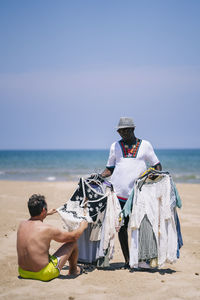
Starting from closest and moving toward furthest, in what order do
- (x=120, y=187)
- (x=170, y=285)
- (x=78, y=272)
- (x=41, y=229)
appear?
(x=41, y=229)
(x=170, y=285)
(x=78, y=272)
(x=120, y=187)

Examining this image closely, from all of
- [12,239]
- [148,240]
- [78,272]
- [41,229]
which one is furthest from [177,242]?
[12,239]

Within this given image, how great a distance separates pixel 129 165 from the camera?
17.0ft

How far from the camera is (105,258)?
17.0ft

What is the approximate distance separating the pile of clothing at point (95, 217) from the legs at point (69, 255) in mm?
365

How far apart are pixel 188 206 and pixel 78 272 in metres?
7.10

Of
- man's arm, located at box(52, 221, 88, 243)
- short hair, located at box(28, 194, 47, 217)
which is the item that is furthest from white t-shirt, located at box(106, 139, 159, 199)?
short hair, located at box(28, 194, 47, 217)

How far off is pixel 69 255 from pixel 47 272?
382 millimetres

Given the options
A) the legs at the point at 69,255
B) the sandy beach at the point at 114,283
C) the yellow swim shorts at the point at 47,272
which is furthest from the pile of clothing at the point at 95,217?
the yellow swim shorts at the point at 47,272

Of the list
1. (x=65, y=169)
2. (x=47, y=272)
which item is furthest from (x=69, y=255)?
(x=65, y=169)

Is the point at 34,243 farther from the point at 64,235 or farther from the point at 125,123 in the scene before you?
the point at 125,123

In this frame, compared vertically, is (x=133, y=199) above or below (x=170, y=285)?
above

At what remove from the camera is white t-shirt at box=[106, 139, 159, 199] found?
520 centimetres

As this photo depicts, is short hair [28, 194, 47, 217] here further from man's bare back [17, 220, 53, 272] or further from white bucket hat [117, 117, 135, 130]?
white bucket hat [117, 117, 135, 130]

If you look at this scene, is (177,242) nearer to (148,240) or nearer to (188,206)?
(148,240)
